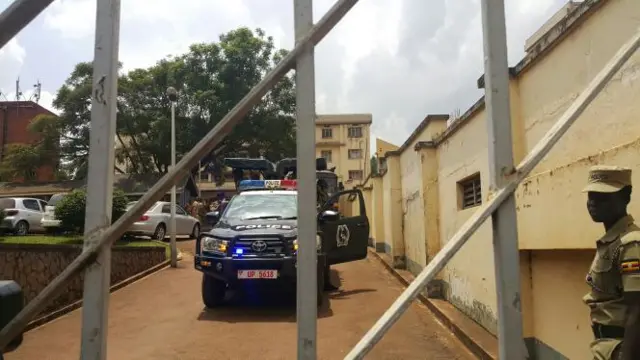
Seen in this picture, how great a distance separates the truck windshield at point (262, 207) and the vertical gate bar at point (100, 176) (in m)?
6.75

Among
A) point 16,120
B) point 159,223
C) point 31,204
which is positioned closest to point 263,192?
point 159,223

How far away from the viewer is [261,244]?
736 centimetres

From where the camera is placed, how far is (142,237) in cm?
1677

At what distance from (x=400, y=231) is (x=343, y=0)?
10608mm

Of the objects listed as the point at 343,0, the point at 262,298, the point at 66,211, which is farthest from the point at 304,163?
the point at 66,211

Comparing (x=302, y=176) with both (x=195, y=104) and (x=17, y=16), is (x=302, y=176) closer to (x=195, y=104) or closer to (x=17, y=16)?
(x=17, y=16)

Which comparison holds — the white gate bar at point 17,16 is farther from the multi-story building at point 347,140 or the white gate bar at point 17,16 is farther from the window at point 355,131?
the window at point 355,131

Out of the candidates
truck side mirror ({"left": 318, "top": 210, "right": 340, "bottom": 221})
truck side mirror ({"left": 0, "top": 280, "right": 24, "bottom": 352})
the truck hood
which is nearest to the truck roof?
the truck hood

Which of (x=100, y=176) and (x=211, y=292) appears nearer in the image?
(x=100, y=176)

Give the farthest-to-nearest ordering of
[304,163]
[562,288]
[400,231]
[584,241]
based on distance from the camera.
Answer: [400,231], [562,288], [584,241], [304,163]

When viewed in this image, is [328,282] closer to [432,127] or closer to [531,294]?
[432,127]

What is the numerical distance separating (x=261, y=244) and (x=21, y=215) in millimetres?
15001

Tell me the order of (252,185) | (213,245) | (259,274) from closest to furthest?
(259,274) → (213,245) → (252,185)

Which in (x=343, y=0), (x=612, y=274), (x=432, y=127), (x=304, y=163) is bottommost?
(x=612, y=274)
